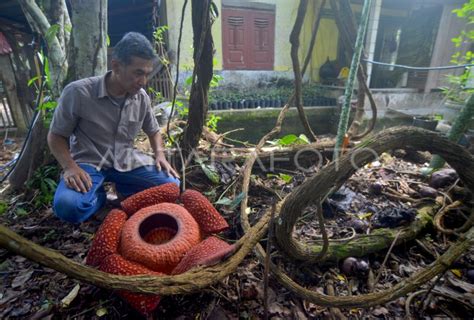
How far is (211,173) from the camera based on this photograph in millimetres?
2387

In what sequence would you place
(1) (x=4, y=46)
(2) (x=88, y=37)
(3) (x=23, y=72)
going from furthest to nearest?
1. (3) (x=23, y=72)
2. (1) (x=4, y=46)
3. (2) (x=88, y=37)

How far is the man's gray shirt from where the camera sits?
1.95 m

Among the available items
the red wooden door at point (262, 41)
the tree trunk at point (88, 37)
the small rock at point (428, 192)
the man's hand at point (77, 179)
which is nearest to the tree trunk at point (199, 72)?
the man's hand at point (77, 179)

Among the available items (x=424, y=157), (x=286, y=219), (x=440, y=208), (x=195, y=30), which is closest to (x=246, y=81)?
(x=424, y=157)

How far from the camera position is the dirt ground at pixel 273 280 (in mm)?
1353

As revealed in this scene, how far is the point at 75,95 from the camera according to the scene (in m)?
1.95

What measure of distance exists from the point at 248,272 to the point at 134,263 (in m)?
0.69

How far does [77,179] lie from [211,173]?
3.53 feet

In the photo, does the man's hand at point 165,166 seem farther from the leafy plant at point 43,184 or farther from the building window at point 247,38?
the building window at point 247,38

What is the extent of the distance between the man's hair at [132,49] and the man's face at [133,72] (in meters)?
0.03

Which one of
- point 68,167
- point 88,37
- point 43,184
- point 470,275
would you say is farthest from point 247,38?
point 470,275

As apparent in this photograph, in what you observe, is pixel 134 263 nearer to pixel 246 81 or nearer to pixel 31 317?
pixel 31 317

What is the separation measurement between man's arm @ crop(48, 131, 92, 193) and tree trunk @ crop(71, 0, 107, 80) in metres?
0.83

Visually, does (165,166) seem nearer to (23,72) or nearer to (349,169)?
(349,169)
